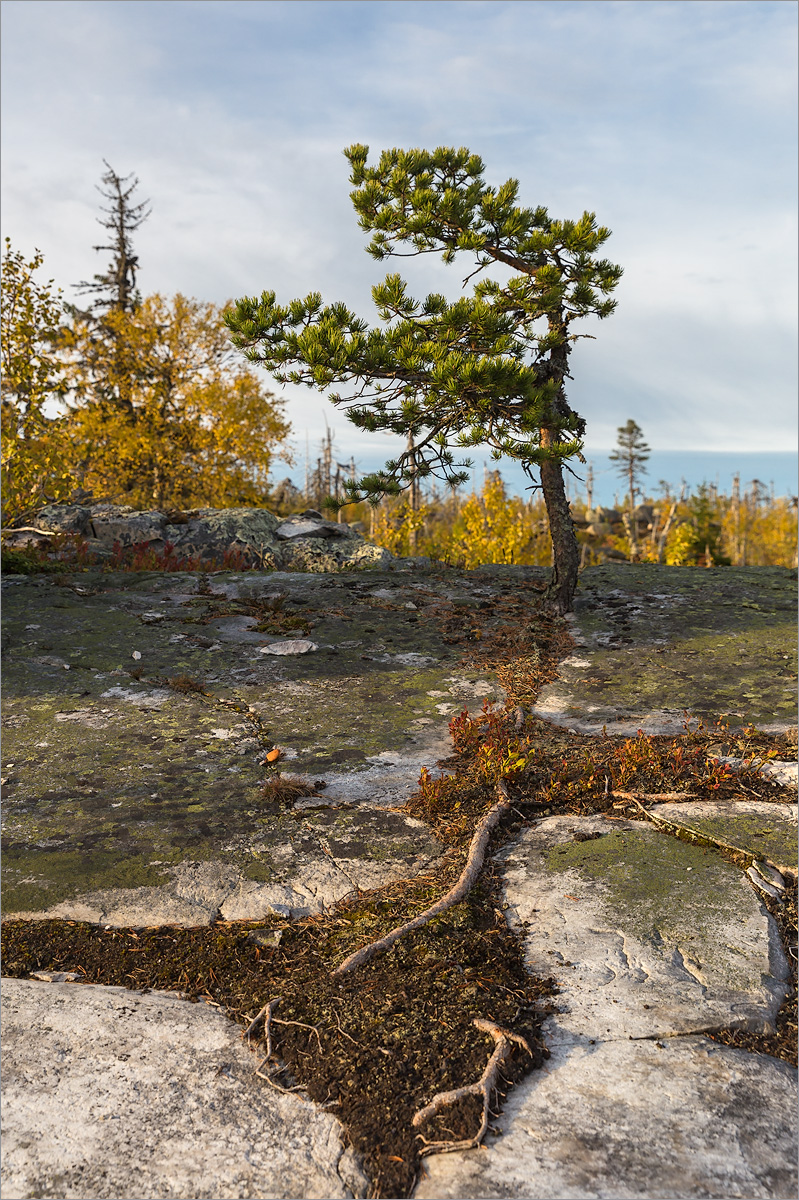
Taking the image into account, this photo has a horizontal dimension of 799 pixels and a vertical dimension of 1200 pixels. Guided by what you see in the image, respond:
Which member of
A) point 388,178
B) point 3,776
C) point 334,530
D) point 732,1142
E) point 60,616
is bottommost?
point 732,1142

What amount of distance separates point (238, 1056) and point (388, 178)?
26.7ft

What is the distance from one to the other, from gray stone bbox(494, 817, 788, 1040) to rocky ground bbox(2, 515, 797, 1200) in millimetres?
17

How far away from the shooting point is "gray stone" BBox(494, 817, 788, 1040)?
3.06 m

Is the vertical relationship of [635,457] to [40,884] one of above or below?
above

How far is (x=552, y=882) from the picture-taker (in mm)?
3980

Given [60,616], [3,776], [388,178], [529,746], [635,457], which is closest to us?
[3,776]

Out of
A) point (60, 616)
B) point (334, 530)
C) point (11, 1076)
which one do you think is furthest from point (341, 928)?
point (334, 530)

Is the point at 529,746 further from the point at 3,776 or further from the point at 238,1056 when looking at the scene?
the point at 3,776

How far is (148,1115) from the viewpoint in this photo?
2525mm

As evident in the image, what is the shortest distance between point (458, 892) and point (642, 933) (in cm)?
90

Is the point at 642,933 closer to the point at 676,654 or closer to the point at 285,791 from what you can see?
the point at 285,791

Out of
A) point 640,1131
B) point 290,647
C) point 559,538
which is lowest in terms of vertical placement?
point 640,1131

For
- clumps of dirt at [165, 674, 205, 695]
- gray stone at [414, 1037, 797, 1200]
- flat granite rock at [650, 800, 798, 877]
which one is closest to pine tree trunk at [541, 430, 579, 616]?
clumps of dirt at [165, 674, 205, 695]

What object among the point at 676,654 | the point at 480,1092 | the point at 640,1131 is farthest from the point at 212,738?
Answer: the point at 676,654
